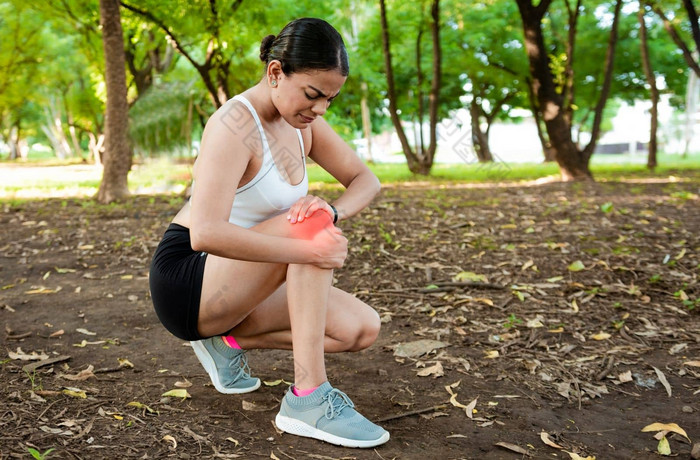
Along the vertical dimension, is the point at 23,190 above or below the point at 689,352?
above

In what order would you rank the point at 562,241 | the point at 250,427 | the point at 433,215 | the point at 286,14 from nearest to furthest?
the point at 250,427 < the point at 562,241 < the point at 433,215 < the point at 286,14

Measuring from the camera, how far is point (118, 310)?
13.1ft

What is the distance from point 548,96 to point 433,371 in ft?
28.5

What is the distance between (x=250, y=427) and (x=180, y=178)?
11.7 m

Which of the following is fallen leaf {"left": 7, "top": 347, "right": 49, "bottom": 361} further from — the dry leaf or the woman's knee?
the dry leaf

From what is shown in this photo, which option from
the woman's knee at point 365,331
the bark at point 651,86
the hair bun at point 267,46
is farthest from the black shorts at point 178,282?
the bark at point 651,86

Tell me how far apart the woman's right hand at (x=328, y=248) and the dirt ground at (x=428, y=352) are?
0.64 m

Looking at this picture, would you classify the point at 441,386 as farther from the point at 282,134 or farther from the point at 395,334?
the point at 282,134

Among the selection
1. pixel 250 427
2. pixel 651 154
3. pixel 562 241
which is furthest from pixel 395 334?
pixel 651 154

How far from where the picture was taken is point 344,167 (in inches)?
111

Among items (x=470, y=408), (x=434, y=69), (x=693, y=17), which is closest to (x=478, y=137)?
(x=434, y=69)

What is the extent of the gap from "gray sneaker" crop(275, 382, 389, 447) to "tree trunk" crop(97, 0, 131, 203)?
7409mm

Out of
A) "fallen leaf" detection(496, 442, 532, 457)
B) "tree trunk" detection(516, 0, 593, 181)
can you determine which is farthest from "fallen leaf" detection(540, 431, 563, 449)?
"tree trunk" detection(516, 0, 593, 181)

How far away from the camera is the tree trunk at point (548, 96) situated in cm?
1054
